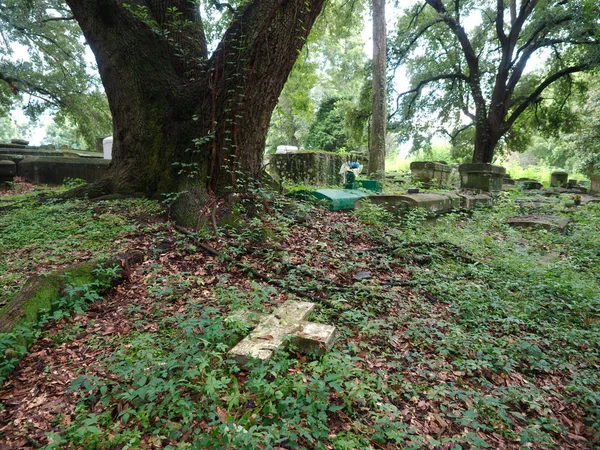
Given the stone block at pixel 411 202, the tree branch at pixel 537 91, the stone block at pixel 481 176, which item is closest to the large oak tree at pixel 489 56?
the tree branch at pixel 537 91

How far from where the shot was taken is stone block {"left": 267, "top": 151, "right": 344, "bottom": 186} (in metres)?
8.51

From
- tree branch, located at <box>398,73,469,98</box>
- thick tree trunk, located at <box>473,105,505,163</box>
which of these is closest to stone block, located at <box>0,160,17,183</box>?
tree branch, located at <box>398,73,469,98</box>

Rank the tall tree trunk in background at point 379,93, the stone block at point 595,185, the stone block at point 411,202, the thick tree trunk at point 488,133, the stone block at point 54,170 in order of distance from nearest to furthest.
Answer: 1. the stone block at point 411,202
2. the stone block at point 54,170
3. the tall tree trunk in background at point 379,93
4. the stone block at point 595,185
5. the thick tree trunk at point 488,133

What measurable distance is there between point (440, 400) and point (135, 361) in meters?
1.88

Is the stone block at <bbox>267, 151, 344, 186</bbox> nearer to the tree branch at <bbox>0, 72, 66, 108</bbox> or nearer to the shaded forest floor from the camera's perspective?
the shaded forest floor

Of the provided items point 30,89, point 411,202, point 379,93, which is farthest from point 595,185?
point 30,89

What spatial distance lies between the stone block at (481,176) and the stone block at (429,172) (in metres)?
0.54

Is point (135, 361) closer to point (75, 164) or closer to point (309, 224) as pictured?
point (309, 224)

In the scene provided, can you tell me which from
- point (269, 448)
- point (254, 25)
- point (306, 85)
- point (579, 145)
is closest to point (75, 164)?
point (306, 85)

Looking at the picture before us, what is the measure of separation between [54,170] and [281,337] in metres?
9.47

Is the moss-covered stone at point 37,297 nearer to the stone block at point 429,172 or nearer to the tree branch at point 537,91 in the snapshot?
the stone block at point 429,172

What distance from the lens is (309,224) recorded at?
514cm

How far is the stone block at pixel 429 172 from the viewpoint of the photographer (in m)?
10.6

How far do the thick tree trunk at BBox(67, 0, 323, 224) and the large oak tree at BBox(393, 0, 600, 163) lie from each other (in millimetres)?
10322
